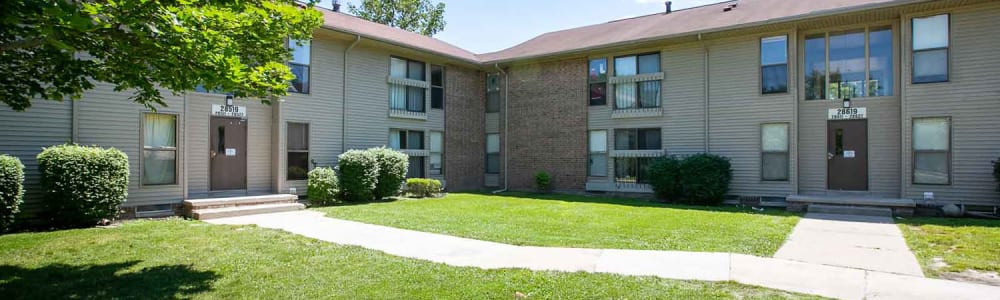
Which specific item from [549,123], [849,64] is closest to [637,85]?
[549,123]

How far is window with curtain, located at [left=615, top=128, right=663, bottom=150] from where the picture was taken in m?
15.1

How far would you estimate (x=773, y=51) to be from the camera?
1331 centimetres

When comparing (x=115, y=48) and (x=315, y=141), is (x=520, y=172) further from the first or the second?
(x=115, y=48)

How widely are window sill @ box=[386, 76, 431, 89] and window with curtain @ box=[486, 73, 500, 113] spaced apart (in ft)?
9.41

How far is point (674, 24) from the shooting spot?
15.6m

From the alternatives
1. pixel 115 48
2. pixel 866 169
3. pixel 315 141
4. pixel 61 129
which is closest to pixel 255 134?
pixel 315 141

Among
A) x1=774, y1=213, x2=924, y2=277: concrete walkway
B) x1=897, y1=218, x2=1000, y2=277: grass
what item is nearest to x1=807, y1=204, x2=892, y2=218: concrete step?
x1=897, y1=218, x2=1000, y2=277: grass

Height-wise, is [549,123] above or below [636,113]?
below

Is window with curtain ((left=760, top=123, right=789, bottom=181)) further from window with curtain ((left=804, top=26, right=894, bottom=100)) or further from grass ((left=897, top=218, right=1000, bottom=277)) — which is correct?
grass ((left=897, top=218, right=1000, bottom=277))

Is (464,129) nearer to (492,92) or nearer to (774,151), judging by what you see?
(492,92)

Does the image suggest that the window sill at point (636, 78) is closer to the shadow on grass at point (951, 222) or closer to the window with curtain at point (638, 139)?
the window with curtain at point (638, 139)

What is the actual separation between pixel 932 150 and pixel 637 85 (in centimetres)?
714

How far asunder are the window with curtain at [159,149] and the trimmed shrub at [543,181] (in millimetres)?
10042

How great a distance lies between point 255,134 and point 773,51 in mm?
13506
